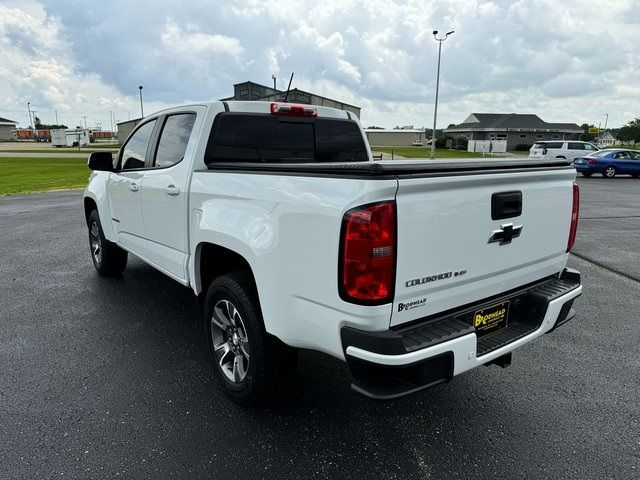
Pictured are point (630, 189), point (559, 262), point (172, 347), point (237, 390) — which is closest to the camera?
point (237, 390)

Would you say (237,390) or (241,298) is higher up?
(241,298)

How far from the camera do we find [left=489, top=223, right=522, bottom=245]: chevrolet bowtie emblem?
2.54m

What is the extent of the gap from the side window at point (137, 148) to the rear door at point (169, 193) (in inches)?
11.2

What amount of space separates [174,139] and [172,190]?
0.59m

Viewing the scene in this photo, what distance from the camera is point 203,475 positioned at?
2.41m

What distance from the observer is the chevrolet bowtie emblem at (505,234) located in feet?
8.32

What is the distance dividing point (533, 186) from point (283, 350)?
5.82ft

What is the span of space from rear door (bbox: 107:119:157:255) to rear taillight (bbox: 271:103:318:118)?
124 cm

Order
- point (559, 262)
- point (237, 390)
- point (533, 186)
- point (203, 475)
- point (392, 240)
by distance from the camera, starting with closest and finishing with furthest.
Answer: point (392, 240) < point (203, 475) < point (533, 186) < point (237, 390) < point (559, 262)

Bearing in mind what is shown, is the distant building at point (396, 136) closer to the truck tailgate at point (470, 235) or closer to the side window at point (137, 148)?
the side window at point (137, 148)

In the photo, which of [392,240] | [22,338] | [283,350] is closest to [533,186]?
[392,240]

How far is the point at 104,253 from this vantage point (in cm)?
561

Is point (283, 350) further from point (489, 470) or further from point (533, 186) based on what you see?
point (533, 186)

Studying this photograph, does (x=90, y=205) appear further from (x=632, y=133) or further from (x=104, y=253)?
(x=632, y=133)
